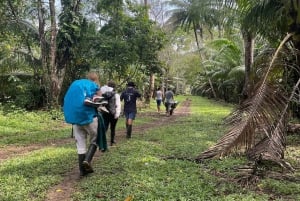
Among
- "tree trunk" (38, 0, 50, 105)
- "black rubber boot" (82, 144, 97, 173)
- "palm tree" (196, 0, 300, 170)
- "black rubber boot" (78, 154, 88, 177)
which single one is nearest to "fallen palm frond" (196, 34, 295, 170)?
"palm tree" (196, 0, 300, 170)

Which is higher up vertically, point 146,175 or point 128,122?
point 128,122

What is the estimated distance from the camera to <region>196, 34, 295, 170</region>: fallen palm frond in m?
4.91

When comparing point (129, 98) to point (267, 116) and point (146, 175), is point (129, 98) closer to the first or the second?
point (146, 175)

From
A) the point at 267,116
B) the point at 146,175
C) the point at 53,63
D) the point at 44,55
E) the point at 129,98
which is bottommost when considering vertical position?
the point at 146,175

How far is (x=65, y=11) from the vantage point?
1742 cm

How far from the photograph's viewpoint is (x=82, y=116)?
6.22 meters

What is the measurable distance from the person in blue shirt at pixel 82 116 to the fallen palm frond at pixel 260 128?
2.10 metres

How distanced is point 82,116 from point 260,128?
2.85 metres

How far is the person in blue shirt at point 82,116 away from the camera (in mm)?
6227

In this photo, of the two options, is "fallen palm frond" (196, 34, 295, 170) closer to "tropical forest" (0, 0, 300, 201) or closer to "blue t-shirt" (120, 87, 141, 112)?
"tropical forest" (0, 0, 300, 201)

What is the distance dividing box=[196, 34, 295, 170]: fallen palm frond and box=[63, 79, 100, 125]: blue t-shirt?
2.11 meters

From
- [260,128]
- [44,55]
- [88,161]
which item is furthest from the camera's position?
[44,55]

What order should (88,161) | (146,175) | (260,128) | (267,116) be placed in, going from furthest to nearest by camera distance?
(88,161), (146,175), (267,116), (260,128)

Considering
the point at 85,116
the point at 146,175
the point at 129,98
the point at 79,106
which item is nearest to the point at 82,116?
the point at 85,116
